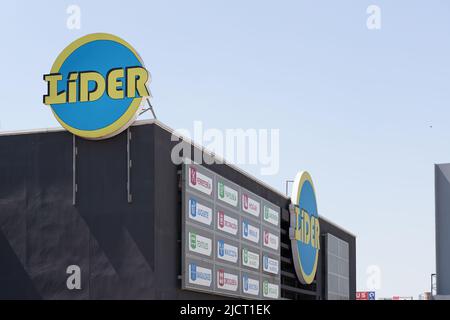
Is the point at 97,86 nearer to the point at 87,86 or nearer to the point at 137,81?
the point at 87,86

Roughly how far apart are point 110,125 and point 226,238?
8756 mm

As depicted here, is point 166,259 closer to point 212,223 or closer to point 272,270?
point 212,223

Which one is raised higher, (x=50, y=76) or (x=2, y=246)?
(x=50, y=76)

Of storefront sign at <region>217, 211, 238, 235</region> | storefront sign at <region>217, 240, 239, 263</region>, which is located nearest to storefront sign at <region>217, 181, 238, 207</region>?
storefront sign at <region>217, 211, 238, 235</region>

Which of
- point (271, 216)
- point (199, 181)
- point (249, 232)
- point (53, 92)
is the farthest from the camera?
point (271, 216)

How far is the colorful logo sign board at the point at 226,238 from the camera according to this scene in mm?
35688

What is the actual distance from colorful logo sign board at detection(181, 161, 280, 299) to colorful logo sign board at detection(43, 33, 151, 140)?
3.81 m

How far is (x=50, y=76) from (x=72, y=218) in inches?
231

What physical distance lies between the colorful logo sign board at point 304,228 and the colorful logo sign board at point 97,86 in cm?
1925

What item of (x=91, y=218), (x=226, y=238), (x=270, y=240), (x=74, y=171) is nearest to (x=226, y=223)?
(x=226, y=238)

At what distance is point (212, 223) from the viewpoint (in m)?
37.7

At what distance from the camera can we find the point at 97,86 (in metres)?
34.1
